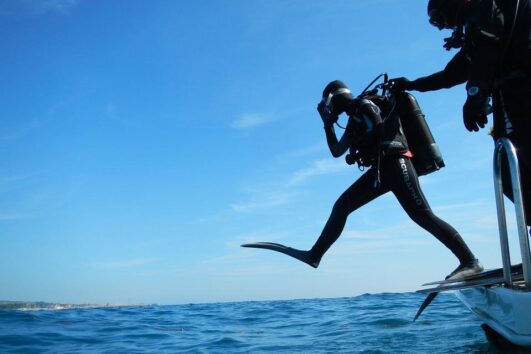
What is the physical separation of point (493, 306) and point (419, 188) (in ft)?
4.69

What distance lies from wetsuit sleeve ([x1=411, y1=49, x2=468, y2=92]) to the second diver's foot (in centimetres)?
148

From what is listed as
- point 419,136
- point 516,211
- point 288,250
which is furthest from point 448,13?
point 288,250

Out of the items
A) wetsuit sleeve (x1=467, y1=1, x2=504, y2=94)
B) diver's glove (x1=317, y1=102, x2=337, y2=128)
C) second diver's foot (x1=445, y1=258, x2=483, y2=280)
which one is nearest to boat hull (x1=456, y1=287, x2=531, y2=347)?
second diver's foot (x1=445, y1=258, x2=483, y2=280)

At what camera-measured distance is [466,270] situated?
132 inches

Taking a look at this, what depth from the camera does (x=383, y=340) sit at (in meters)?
4.56

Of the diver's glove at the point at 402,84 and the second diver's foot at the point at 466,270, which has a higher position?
the diver's glove at the point at 402,84

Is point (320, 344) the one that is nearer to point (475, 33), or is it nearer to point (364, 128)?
point (364, 128)

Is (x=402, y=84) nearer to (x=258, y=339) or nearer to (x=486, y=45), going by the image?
(x=486, y=45)

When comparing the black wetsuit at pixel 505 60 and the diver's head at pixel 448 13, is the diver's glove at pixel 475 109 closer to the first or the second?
the black wetsuit at pixel 505 60

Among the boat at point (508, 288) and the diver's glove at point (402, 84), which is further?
the diver's glove at point (402, 84)

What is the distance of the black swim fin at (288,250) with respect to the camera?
4256 millimetres

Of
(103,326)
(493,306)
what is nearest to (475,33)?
(493,306)

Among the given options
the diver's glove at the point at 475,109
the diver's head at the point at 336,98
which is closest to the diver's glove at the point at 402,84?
the diver's head at the point at 336,98

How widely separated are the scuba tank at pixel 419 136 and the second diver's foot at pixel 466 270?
0.96 metres
